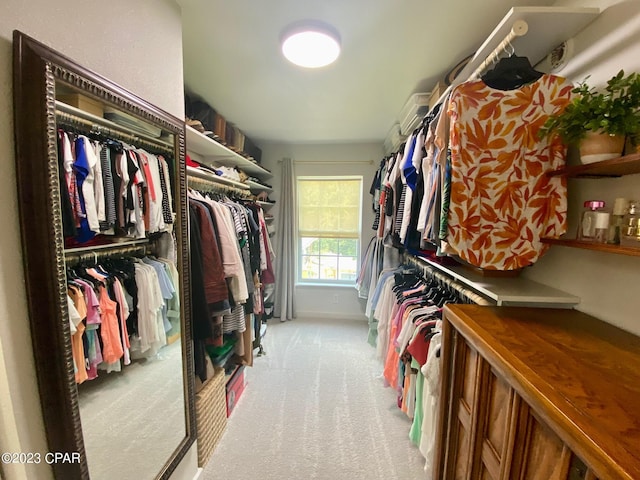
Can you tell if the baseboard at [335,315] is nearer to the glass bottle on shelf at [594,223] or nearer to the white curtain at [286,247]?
the white curtain at [286,247]

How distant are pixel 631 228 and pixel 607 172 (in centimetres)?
22

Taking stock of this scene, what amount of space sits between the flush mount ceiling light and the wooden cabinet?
56.3 inches

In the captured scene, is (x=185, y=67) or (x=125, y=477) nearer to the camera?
(x=125, y=477)

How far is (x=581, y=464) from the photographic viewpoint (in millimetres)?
496

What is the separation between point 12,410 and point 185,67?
188 cm

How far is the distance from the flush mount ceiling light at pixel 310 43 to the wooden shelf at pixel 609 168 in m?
1.19

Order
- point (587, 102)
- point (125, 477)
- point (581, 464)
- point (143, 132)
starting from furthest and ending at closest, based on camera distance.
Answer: point (143, 132) → point (125, 477) → point (587, 102) → point (581, 464)

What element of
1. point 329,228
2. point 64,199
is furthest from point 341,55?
point 329,228

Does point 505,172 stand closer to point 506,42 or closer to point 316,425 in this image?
point 506,42

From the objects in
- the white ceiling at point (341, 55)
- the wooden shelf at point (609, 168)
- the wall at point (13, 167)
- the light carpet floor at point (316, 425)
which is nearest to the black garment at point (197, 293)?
the wall at point (13, 167)

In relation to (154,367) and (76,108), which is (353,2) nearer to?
(76,108)

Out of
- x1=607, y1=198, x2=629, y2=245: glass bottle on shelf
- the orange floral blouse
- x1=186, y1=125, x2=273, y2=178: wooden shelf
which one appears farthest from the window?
x1=607, y1=198, x2=629, y2=245: glass bottle on shelf

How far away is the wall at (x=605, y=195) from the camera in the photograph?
832mm

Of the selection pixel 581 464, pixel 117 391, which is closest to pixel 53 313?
pixel 117 391
